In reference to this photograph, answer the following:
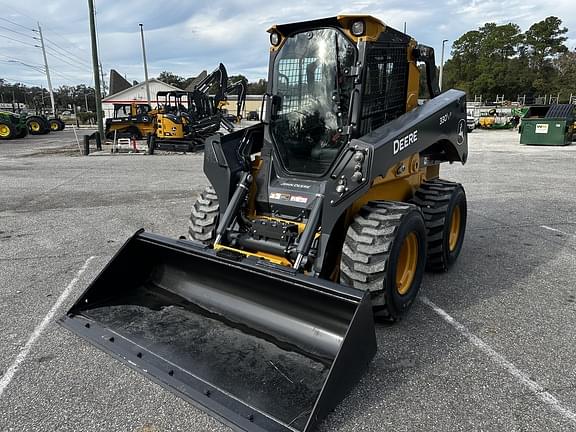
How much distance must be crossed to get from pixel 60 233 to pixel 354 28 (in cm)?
507

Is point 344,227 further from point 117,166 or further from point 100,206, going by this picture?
point 117,166

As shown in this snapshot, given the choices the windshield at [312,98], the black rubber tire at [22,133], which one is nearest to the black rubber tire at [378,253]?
the windshield at [312,98]

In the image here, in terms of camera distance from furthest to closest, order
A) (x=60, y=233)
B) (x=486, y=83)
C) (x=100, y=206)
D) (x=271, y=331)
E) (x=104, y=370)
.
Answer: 1. (x=486, y=83)
2. (x=100, y=206)
3. (x=60, y=233)
4. (x=271, y=331)
5. (x=104, y=370)

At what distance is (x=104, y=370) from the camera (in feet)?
9.90

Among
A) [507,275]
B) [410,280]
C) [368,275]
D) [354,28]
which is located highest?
[354,28]

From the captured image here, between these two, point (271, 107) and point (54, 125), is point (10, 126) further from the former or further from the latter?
point (271, 107)

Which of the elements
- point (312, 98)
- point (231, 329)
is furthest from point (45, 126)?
point (231, 329)

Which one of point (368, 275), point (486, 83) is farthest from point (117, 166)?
point (486, 83)

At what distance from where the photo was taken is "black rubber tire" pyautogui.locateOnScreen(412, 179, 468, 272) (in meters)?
4.63

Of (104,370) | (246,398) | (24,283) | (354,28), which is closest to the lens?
(246,398)

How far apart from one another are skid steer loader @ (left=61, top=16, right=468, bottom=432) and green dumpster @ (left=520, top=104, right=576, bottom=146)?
19212 mm

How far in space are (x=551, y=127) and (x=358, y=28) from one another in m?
20.9

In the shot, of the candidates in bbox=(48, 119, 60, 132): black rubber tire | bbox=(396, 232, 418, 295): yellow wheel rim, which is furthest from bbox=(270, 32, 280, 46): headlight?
bbox=(48, 119, 60, 132): black rubber tire

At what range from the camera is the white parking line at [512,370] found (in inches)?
105
